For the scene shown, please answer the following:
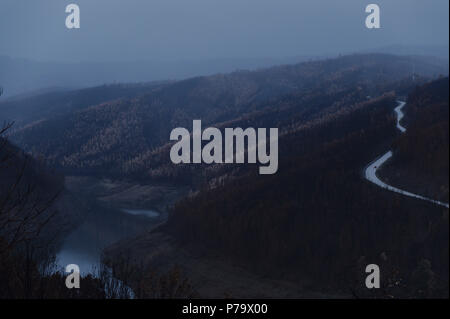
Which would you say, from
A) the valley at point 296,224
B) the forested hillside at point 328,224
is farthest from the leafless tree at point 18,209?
the forested hillside at point 328,224

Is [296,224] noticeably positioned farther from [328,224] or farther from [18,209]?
[18,209]

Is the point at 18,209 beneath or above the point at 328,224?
above

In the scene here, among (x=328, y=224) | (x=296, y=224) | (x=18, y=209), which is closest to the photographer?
(x=18, y=209)

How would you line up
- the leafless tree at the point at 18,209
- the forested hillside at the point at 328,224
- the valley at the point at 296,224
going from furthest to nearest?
the valley at the point at 296,224, the forested hillside at the point at 328,224, the leafless tree at the point at 18,209

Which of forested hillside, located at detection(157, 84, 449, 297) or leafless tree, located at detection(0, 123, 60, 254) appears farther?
forested hillside, located at detection(157, 84, 449, 297)

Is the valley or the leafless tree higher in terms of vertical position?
the leafless tree

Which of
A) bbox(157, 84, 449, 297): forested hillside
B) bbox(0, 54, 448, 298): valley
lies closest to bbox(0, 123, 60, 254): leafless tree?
bbox(0, 54, 448, 298): valley

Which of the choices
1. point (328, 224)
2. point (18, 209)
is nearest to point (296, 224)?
point (328, 224)

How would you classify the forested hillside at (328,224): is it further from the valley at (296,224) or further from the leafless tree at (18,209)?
the leafless tree at (18,209)

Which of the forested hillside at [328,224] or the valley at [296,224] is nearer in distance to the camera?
the forested hillside at [328,224]

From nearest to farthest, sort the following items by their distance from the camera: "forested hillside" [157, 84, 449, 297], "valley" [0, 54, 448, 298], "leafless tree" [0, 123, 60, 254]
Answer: "leafless tree" [0, 123, 60, 254] < "forested hillside" [157, 84, 449, 297] < "valley" [0, 54, 448, 298]

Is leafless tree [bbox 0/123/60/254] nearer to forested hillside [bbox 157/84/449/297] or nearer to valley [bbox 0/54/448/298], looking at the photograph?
valley [bbox 0/54/448/298]
